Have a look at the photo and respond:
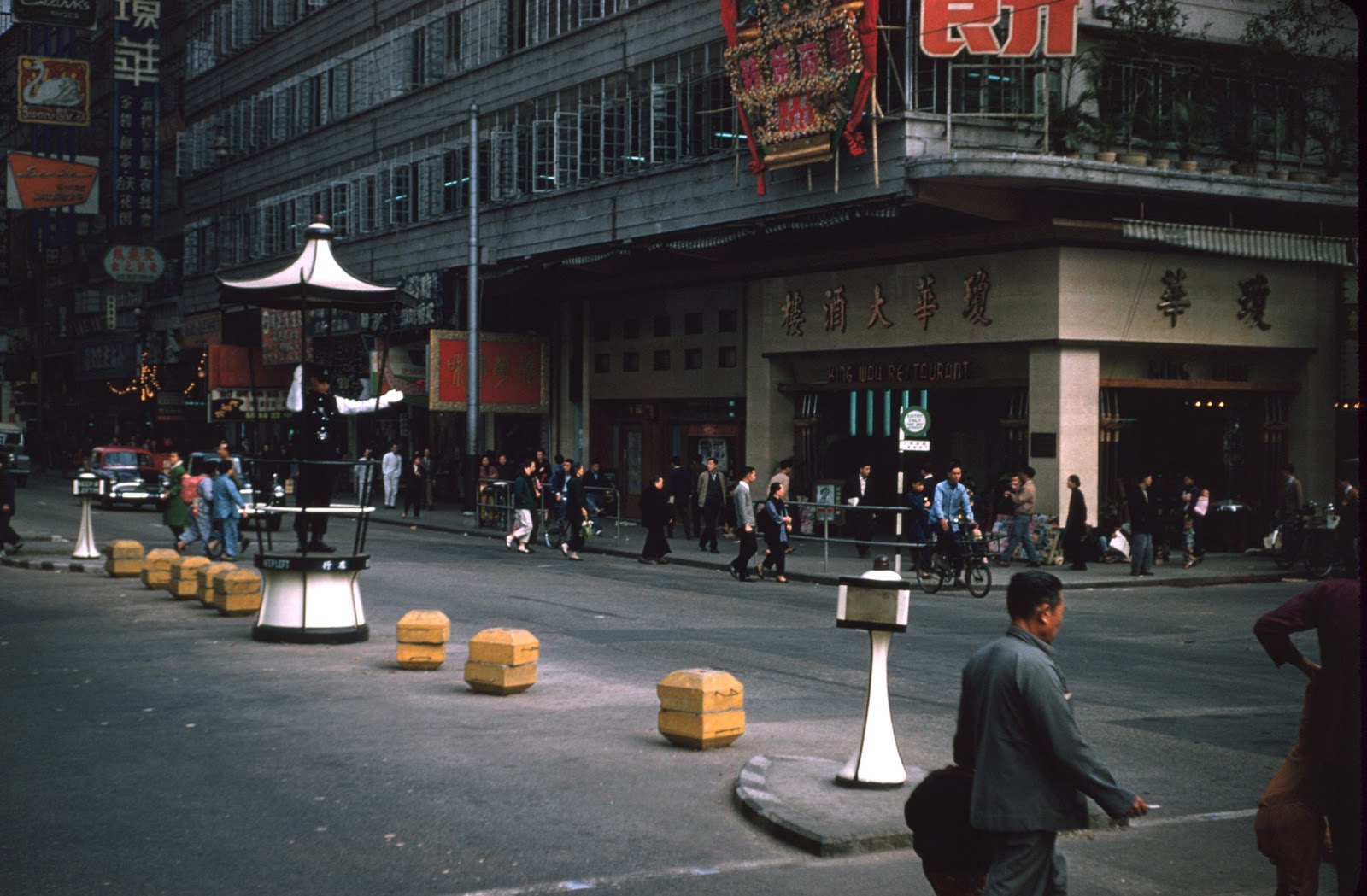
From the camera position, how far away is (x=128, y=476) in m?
40.0

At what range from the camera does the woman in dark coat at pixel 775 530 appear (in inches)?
896

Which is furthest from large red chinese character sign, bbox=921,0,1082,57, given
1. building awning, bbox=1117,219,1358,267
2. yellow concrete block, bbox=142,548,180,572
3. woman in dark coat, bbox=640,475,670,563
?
yellow concrete block, bbox=142,548,180,572

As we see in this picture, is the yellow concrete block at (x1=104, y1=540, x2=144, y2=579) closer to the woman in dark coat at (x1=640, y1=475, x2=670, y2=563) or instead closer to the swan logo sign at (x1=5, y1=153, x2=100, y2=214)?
the woman in dark coat at (x1=640, y1=475, x2=670, y2=563)

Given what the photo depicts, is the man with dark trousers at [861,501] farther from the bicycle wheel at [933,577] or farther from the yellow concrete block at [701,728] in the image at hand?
the yellow concrete block at [701,728]

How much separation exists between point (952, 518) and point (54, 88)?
1924 inches

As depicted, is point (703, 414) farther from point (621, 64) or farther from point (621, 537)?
point (621, 64)

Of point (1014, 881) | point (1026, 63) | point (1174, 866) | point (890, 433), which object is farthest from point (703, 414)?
point (1014, 881)

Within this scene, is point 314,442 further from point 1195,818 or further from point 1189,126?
point 1189,126

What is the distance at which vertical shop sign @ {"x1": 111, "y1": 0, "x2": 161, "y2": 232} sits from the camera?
59.8 m

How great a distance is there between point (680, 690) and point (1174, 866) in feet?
11.1

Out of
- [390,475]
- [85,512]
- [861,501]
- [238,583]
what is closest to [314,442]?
[238,583]

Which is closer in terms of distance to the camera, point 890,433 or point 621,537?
point 890,433

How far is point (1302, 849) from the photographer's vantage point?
5.71 m

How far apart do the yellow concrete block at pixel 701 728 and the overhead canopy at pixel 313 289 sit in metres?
6.53
